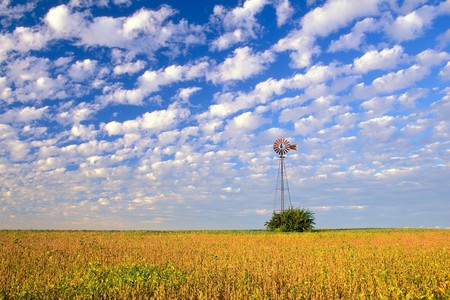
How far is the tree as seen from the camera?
1768 inches

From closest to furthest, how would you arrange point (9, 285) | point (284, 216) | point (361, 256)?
point (9, 285) → point (361, 256) → point (284, 216)

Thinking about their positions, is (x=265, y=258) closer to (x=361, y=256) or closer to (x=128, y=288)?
(x=361, y=256)

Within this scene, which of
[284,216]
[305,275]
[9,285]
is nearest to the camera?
[9,285]

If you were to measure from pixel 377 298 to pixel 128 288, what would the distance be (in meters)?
6.40

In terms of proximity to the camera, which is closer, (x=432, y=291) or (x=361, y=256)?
(x=432, y=291)

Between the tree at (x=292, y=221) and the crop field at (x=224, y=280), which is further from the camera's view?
the tree at (x=292, y=221)

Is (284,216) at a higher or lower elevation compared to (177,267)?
higher

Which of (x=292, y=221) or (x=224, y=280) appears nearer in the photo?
(x=224, y=280)

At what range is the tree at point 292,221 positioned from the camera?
4491 cm

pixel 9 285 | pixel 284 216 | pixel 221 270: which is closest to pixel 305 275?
pixel 221 270

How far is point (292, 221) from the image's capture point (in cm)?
4544

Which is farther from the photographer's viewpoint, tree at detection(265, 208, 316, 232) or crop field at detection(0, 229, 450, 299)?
tree at detection(265, 208, 316, 232)

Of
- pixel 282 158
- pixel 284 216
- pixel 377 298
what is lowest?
pixel 377 298

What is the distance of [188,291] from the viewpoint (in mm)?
10344
